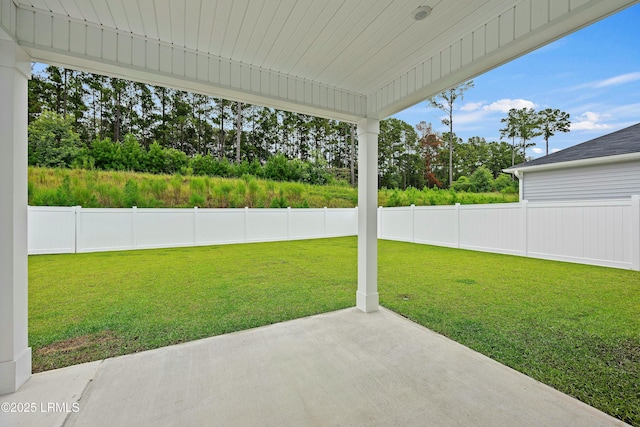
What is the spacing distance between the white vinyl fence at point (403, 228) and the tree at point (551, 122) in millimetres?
9518

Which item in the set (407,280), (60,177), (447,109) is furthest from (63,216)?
(447,109)

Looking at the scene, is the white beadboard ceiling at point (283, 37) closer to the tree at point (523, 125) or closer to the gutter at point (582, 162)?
the gutter at point (582, 162)

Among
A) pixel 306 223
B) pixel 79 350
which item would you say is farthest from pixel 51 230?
pixel 306 223

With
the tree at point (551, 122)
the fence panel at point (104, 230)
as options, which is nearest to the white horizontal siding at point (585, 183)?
the tree at point (551, 122)

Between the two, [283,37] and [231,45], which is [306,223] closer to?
[231,45]

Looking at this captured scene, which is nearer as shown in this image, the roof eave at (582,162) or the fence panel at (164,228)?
the roof eave at (582,162)

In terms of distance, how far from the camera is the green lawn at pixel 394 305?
2168mm

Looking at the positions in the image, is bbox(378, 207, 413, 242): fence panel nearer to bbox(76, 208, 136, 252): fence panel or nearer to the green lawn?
the green lawn

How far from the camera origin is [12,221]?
5.67 ft

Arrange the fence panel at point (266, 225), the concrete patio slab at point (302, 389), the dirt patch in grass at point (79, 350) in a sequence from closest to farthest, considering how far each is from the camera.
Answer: the concrete patio slab at point (302, 389) < the dirt patch in grass at point (79, 350) < the fence panel at point (266, 225)

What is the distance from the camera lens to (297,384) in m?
1.86

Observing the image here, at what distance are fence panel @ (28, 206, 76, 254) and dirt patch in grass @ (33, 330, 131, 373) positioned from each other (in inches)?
232

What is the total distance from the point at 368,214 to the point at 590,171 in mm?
7357

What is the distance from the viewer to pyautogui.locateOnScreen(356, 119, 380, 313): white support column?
10.4 feet
